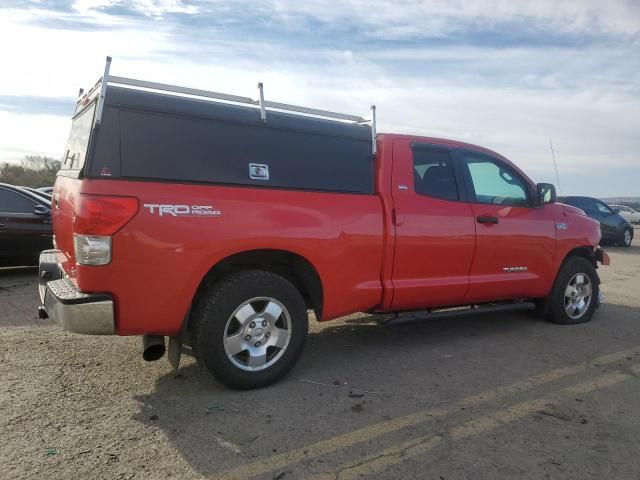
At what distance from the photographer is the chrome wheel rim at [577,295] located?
5914 mm

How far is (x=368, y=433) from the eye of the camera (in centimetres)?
313

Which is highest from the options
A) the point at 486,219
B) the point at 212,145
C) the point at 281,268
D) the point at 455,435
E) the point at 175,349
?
the point at 212,145

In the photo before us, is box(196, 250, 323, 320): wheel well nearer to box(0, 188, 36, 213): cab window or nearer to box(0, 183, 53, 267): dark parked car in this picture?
box(0, 183, 53, 267): dark parked car

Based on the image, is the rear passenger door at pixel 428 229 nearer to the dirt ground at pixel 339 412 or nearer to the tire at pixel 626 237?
the dirt ground at pixel 339 412

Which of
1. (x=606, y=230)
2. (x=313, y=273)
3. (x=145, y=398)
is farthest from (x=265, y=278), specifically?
(x=606, y=230)

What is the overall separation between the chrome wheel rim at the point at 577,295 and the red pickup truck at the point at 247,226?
50.7 inches

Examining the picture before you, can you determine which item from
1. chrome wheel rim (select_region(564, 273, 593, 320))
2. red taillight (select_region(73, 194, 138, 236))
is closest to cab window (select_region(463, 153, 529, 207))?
chrome wheel rim (select_region(564, 273, 593, 320))

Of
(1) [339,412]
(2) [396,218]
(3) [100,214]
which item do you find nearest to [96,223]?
(3) [100,214]

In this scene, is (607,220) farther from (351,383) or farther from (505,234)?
(351,383)

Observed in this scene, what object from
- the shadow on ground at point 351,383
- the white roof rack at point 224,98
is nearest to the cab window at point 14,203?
the white roof rack at point 224,98

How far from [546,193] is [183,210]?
13.2ft

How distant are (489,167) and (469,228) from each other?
0.87 meters

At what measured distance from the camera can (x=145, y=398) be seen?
3568mm

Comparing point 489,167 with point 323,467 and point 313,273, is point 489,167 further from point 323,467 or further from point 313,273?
point 323,467
